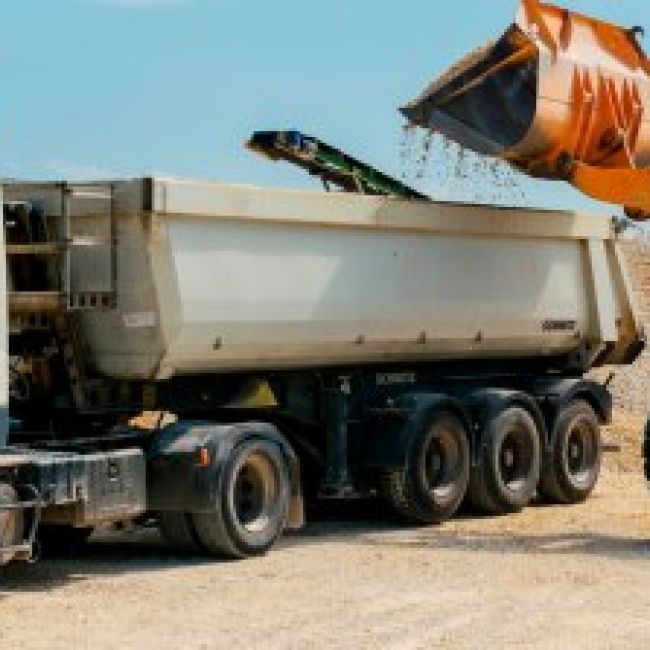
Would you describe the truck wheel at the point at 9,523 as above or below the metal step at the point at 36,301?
below

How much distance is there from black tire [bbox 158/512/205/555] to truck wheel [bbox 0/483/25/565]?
1768 mm

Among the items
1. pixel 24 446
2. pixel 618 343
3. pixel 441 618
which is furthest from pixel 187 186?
pixel 618 343

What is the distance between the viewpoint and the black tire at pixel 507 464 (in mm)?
15055

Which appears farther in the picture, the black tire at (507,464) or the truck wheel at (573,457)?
the truck wheel at (573,457)

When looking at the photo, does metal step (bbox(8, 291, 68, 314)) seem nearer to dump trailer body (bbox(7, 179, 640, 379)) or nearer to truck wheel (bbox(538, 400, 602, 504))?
dump trailer body (bbox(7, 179, 640, 379))

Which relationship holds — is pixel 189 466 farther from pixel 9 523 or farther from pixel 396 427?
pixel 396 427

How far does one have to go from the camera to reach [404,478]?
556 inches

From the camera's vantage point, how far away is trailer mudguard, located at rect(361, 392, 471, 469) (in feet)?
46.3

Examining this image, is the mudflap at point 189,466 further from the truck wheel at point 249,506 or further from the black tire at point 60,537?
the black tire at point 60,537

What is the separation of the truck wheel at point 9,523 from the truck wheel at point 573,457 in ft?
22.6

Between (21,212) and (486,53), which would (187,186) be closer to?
(21,212)

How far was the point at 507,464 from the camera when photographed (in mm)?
15578

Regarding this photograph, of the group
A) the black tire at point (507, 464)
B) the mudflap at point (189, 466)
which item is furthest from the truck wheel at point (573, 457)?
the mudflap at point (189, 466)

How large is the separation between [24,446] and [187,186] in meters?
2.20
